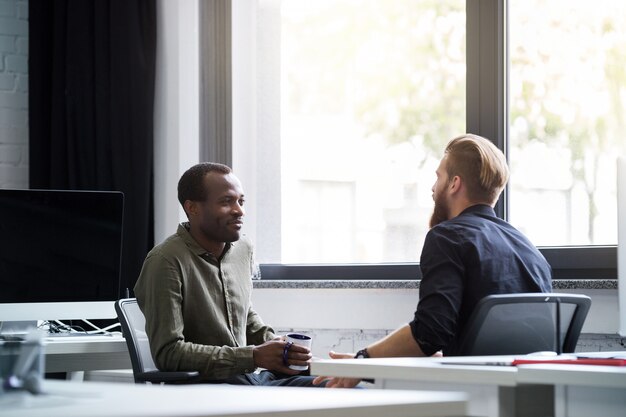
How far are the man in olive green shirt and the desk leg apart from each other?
1.10 m

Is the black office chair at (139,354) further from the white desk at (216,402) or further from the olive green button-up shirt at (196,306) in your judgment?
the white desk at (216,402)

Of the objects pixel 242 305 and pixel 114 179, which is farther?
pixel 114 179

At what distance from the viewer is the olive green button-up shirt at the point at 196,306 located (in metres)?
2.94

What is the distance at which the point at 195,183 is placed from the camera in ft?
10.8

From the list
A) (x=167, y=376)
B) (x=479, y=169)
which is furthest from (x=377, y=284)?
(x=167, y=376)

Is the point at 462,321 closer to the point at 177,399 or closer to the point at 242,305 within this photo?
the point at 242,305

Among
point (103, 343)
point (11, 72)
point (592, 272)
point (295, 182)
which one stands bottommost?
point (103, 343)

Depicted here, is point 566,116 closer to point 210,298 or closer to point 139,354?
point 210,298

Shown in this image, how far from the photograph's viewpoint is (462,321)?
2.55 meters

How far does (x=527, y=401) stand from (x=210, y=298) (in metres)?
1.40

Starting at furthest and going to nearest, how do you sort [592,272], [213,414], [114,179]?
[114,179], [592,272], [213,414]

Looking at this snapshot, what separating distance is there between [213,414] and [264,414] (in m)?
0.06

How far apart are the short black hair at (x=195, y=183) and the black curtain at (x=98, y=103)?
2.96ft

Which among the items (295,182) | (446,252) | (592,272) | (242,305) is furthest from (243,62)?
(446,252)
